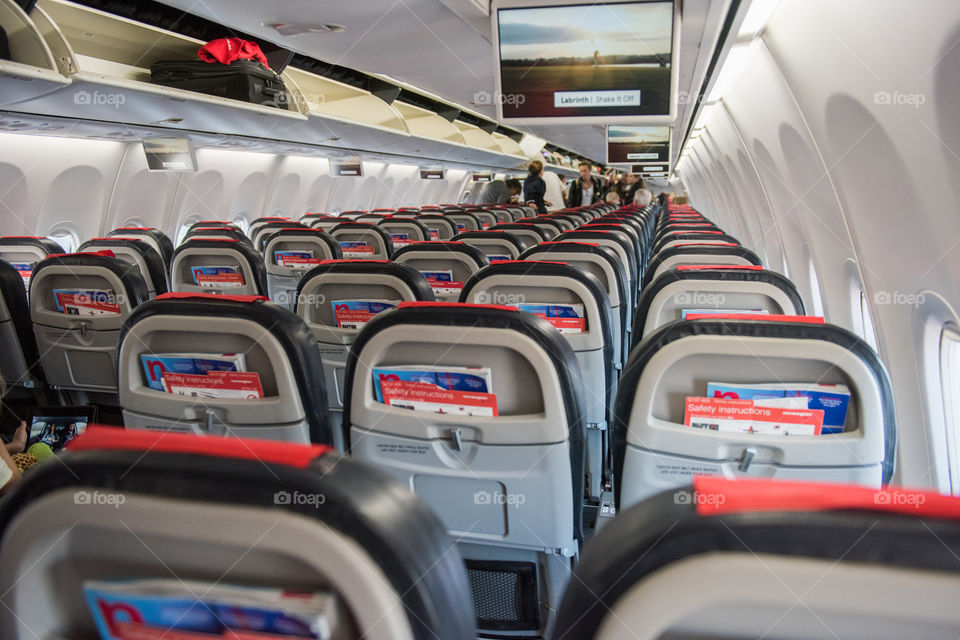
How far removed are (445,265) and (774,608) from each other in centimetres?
437

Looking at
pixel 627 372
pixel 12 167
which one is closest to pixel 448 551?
pixel 627 372

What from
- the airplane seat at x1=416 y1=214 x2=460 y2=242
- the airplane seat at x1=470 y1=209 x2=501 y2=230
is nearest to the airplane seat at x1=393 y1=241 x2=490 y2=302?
the airplane seat at x1=416 y1=214 x2=460 y2=242

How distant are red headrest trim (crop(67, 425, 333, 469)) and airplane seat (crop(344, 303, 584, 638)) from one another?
3.74 feet

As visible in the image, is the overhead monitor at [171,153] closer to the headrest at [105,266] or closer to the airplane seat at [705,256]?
the headrest at [105,266]

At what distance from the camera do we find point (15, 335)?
3.90 meters

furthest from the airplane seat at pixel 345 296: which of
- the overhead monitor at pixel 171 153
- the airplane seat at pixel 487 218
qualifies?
the airplane seat at pixel 487 218

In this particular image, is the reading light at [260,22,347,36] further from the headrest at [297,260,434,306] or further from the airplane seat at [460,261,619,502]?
the airplane seat at [460,261,619,502]

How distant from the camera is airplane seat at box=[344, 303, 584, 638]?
75.2 inches

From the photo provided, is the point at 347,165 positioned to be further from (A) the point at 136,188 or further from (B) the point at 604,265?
(B) the point at 604,265

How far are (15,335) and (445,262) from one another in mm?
2810

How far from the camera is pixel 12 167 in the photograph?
26.6ft

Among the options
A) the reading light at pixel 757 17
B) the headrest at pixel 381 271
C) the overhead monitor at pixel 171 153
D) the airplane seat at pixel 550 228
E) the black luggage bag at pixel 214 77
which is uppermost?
the black luggage bag at pixel 214 77

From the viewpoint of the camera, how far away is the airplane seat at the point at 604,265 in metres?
4.32

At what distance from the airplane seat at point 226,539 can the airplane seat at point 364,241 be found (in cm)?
617
